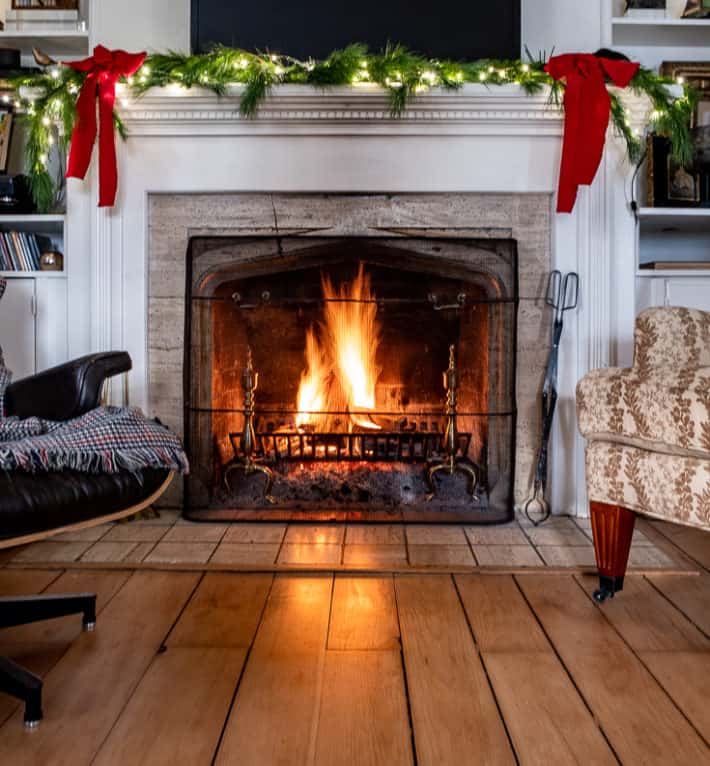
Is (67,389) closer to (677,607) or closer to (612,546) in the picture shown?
(612,546)

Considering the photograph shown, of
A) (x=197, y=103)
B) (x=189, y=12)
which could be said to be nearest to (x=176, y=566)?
(x=197, y=103)

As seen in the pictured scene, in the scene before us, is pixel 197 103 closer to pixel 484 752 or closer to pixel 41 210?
pixel 41 210

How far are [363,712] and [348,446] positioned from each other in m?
1.40

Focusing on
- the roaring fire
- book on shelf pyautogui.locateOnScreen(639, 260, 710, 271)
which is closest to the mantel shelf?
book on shelf pyautogui.locateOnScreen(639, 260, 710, 271)

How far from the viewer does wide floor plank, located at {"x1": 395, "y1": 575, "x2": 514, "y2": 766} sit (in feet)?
3.45

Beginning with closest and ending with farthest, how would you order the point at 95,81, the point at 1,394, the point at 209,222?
the point at 1,394, the point at 95,81, the point at 209,222

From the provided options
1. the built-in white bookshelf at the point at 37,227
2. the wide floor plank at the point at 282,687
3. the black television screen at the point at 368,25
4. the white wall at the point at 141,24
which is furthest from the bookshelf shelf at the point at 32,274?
the wide floor plank at the point at 282,687

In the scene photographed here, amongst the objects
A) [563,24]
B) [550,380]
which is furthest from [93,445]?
[563,24]

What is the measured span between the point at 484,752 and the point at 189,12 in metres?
2.48

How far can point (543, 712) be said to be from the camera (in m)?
1.16

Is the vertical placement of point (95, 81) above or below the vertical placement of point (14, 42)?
below

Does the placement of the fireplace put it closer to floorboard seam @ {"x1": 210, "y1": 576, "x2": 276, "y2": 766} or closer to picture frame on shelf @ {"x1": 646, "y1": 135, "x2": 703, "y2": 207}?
picture frame on shelf @ {"x1": 646, "y1": 135, "x2": 703, "y2": 207}

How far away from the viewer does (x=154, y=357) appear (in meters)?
2.51

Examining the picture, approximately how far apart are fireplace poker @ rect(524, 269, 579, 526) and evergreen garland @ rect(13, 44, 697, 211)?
19.3 inches
